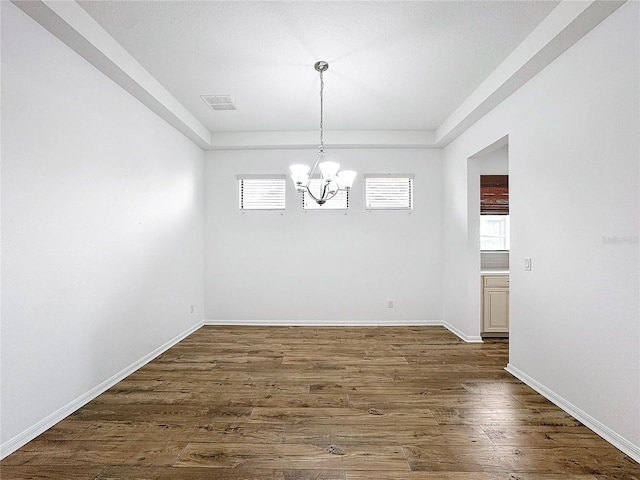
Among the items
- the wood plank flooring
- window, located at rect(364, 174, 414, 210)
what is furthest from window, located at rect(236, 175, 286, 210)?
the wood plank flooring

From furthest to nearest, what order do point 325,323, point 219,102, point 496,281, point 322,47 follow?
point 325,323 → point 496,281 → point 219,102 → point 322,47

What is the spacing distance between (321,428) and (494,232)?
4.35 metres

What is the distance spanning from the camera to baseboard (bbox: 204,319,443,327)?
5.14 m

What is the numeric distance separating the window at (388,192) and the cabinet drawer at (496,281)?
4.93ft

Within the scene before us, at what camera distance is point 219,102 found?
392 cm

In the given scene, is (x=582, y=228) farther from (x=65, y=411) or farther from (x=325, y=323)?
(x=65, y=411)

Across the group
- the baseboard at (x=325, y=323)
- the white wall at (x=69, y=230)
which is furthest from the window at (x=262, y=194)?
Answer: the baseboard at (x=325, y=323)

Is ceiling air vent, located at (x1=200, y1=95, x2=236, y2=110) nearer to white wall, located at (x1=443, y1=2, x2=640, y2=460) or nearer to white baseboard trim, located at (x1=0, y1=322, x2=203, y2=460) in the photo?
white baseboard trim, located at (x1=0, y1=322, x2=203, y2=460)

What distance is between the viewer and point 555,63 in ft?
8.71

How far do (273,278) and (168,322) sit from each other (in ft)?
5.36

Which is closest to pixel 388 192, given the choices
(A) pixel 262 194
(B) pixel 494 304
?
(A) pixel 262 194

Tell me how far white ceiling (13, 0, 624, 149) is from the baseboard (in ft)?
9.21

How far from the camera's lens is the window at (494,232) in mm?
5340

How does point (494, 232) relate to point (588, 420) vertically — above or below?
above
